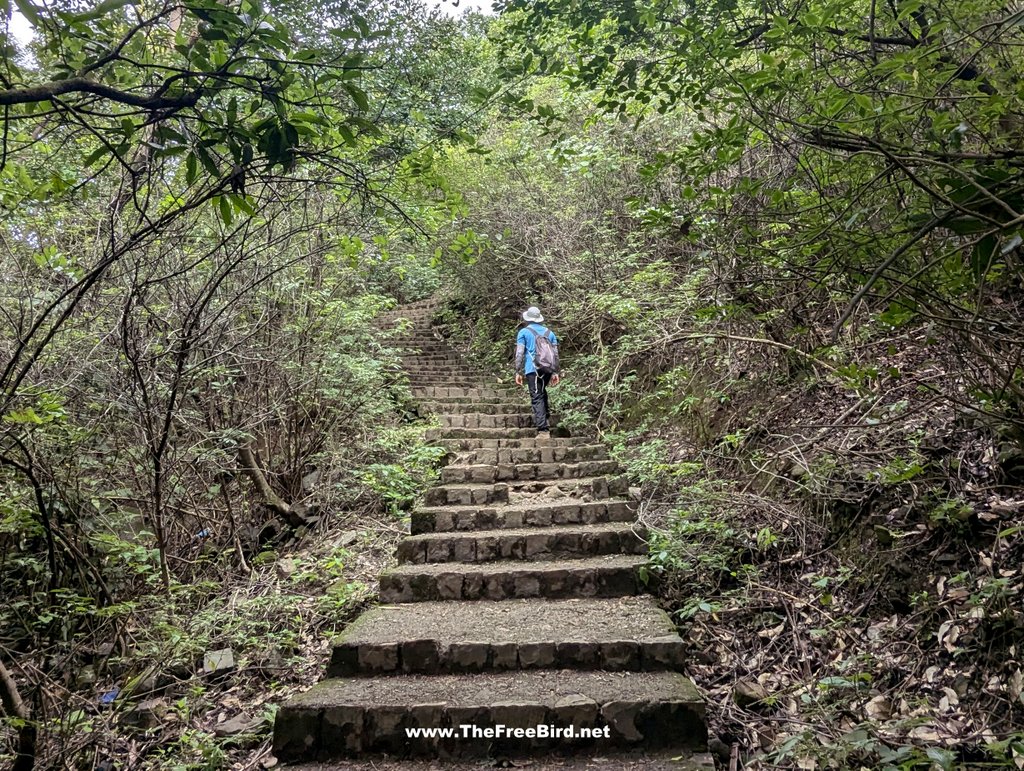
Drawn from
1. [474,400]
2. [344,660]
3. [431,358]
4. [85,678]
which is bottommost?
[85,678]

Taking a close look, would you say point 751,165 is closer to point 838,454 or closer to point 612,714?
point 838,454

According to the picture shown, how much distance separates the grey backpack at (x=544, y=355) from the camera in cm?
676

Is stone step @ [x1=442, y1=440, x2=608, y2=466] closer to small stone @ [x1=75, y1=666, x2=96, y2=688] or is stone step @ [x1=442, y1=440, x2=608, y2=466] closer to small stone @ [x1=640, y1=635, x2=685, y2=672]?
small stone @ [x1=640, y1=635, x2=685, y2=672]

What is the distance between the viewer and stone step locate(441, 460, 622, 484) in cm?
553

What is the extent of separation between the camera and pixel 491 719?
2.64 metres

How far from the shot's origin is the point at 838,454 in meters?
3.43

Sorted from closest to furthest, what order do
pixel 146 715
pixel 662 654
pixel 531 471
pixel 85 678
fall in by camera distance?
pixel 662 654 → pixel 146 715 → pixel 85 678 → pixel 531 471

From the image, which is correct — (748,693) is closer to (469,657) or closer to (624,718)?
(624,718)

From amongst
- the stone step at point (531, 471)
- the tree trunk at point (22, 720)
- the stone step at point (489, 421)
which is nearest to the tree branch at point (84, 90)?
the tree trunk at point (22, 720)

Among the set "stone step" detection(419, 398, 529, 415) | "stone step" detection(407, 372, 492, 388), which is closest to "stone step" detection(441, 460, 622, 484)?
"stone step" detection(419, 398, 529, 415)

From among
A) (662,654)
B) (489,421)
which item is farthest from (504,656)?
(489,421)

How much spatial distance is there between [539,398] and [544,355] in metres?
0.57

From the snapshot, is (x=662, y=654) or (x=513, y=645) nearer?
(x=662, y=654)

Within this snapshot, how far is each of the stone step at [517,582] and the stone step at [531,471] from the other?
5.35 ft
